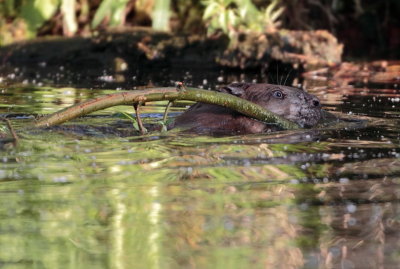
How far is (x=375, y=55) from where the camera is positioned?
44.1 feet

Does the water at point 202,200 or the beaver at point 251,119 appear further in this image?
the beaver at point 251,119

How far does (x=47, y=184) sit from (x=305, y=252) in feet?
5.28

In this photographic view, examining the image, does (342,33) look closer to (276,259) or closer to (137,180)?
(137,180)

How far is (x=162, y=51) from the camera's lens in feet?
39.4

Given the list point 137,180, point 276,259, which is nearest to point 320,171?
point 137,180

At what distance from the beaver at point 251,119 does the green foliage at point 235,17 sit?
5.58 m

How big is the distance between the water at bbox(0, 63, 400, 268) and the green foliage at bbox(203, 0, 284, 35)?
229 inches

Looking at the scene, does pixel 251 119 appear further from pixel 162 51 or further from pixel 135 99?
pixel 162 51

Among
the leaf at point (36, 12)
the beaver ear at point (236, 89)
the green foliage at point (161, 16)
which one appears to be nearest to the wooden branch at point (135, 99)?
the beaver ear at point (236, 89)

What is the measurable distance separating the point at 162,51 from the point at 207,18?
885 mm

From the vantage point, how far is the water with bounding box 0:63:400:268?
2943 mm

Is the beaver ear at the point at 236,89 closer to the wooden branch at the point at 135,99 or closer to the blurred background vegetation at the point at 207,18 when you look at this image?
the wooden branch at the point at 135,99

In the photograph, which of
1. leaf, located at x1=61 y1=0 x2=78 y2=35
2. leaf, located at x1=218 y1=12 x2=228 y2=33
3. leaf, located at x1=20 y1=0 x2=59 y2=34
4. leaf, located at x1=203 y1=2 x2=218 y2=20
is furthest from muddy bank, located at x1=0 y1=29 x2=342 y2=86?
leaf, located at x1=61 y1=0 x2=78 y2=35

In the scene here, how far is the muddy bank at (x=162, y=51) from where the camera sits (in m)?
11.3
